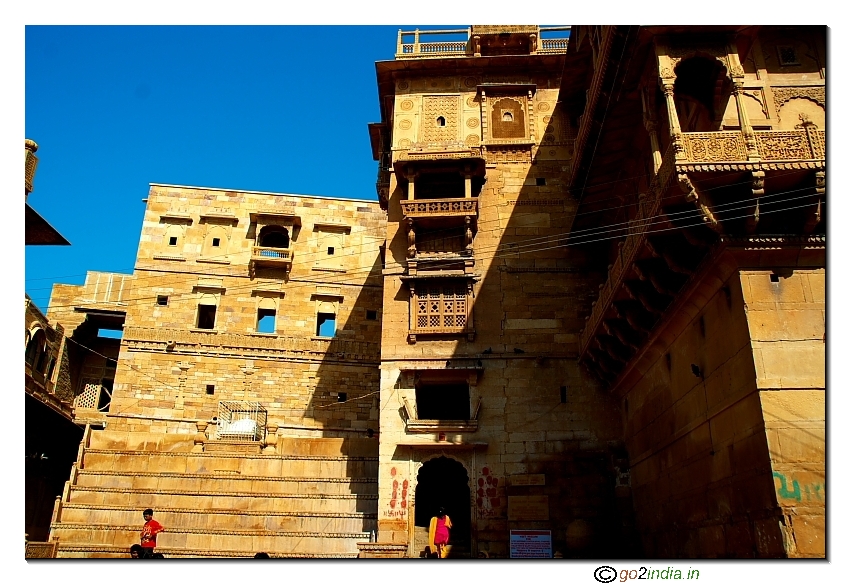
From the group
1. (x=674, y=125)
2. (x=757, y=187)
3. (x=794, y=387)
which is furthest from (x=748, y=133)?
(x=794, y=387)


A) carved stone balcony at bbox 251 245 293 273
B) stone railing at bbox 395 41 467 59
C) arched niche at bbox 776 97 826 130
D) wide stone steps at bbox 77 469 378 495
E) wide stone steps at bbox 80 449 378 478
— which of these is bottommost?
wide stone steps at bbox 77 469 378 495

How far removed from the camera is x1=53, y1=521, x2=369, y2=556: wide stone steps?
14070 mm

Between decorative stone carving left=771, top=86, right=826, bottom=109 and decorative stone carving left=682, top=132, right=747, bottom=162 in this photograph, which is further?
decorative stone carving left=771, top=86, right=826, bottom=109

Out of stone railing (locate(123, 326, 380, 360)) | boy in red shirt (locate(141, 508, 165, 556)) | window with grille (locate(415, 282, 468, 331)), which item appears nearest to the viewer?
boy in red shirt (locate(141, 508, 165, 556))

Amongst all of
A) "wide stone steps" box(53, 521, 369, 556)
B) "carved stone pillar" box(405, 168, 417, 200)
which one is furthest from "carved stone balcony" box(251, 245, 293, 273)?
"wide stone steps" box(53, 521, 369, 556)

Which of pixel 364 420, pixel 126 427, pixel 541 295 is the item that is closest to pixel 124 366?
pixel 126 427

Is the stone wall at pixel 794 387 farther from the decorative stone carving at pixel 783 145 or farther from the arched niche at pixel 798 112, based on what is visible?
the arched niche at pixel 798 112

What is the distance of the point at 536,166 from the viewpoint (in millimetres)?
18688

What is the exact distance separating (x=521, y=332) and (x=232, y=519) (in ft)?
26.7

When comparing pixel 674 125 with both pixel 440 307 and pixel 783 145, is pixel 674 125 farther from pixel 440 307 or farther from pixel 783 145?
pixel 440 307

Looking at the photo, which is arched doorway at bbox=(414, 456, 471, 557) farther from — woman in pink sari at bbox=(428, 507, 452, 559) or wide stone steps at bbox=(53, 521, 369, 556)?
woman in pink sari at bbox=(428, 507, 452, 559)

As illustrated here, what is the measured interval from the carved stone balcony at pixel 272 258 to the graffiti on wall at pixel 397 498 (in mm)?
12552

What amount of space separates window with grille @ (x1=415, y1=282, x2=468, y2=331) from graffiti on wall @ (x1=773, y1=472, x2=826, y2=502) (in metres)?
9.15

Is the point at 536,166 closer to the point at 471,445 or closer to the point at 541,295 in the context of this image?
the point at 541,295
